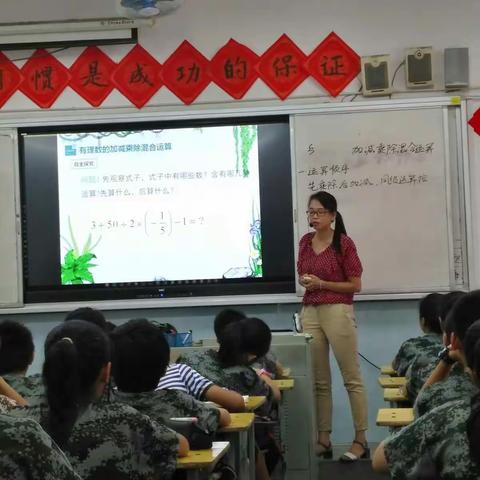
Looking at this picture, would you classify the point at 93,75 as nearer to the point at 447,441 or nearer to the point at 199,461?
the point at 199,461

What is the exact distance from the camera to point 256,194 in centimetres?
542

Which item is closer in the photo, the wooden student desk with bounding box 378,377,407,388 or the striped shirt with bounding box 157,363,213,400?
the striped shirt with bounding box 157,363,213,400

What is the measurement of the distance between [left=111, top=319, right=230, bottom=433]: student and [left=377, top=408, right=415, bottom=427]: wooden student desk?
0.60m

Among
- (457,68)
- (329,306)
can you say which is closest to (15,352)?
(329,306)

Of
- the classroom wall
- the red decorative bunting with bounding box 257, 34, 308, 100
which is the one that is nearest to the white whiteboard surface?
the classroom wall

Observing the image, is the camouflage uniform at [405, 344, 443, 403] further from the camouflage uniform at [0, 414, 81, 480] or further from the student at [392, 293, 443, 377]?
the camouflage uniform at [0, 414, 81, 480]

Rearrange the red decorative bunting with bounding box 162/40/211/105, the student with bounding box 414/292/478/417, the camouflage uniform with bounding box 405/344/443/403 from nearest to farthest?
the student with bounding box 414/292/478/417
the camouflage uniform with bounding box 405/344/443/403
the red decorative bunting with bounding box 162/40/211/105

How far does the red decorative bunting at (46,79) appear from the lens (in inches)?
221

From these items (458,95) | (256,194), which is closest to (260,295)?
(256,194)

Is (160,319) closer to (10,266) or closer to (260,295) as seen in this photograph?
(260,295)

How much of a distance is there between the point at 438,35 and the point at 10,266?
332 centimetres

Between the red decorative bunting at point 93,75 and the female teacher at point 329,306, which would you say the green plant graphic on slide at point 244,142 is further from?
the red decorative bunting at point 93,75

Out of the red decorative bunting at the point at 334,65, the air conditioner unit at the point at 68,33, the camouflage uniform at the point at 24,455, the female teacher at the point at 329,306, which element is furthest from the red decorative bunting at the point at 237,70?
the camouflage uniform at the point at 24,455

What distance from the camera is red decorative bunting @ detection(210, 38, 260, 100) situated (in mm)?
5484
